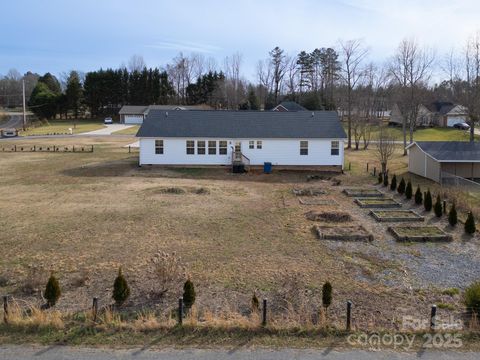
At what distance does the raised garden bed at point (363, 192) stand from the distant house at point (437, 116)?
53.2 meters

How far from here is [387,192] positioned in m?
25.3

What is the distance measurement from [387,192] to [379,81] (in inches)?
1871

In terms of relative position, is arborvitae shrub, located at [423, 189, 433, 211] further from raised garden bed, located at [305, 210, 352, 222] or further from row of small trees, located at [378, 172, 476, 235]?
raised garden bed, located at [305, 210, 352, 222]

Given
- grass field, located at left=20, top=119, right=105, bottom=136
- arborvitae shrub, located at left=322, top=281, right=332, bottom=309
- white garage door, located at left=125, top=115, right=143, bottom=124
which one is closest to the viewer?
arborvitae shrub, located at left=322, top=281, right=332, bottom=309

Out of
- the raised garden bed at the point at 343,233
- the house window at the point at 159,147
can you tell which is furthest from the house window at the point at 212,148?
the raised garden bed at the point at 343,233

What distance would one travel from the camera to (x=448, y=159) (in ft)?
→ 93.1

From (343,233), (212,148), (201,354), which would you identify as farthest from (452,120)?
(201,354)

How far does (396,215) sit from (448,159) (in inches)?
460

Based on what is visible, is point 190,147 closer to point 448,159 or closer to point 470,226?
point 448,159

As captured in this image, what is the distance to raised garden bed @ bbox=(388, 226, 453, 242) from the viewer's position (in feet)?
51.2

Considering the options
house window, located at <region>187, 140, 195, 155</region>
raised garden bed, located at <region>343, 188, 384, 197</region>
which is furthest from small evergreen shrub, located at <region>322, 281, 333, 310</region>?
house window, located at <region>187, 140, 195, 155</region>

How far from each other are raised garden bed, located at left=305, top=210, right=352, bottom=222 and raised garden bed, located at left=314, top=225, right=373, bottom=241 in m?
1.12

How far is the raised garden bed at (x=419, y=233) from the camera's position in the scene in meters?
15.6

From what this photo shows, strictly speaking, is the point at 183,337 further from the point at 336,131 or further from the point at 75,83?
the point at 75,83
